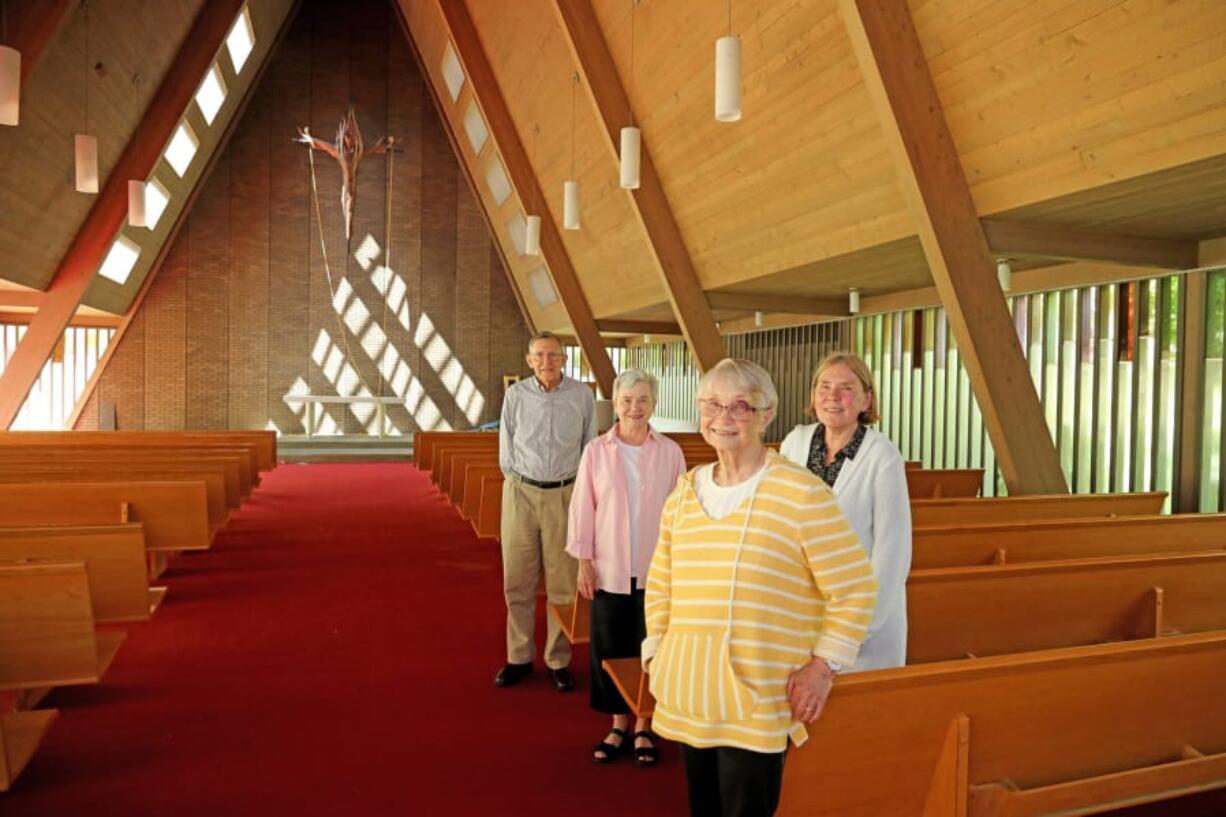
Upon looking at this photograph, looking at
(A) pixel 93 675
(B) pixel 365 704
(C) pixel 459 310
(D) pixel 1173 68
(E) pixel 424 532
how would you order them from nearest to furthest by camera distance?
(A) pixel 93 675
(B) pixel 365 704
(D) pixel 1173 68
(E) pixel 424 532
(C) pixel 459 310

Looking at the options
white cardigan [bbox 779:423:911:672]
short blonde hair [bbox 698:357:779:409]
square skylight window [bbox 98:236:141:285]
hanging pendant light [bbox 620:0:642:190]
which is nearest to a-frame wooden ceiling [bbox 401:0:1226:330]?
hanging pendant light [bbox 620:0:642:190]

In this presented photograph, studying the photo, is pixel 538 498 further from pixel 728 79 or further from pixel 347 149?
pixel 347 149

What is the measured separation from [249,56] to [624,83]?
359 inches

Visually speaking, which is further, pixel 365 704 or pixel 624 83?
pixel 624 83

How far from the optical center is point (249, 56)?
14.1 m

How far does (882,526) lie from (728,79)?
3.46 meters

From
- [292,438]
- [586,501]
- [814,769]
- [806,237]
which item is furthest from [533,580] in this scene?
[292,438]

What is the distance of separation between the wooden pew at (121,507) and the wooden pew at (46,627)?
6.37 feet

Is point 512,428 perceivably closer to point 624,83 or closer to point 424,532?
point 424,532

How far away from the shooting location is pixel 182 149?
13.0 m

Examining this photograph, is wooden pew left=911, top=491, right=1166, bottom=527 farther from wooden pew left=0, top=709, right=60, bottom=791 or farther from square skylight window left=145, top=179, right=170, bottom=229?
square skylight window left=145, top=179, right=170, bottom=229

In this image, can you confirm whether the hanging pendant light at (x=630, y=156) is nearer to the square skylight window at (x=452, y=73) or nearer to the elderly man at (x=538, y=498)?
the elderly man at (x=538, y=498)

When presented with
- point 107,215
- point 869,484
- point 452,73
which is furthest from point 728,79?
point 452,73

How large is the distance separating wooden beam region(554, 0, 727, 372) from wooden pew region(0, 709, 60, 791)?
6.52 meters
